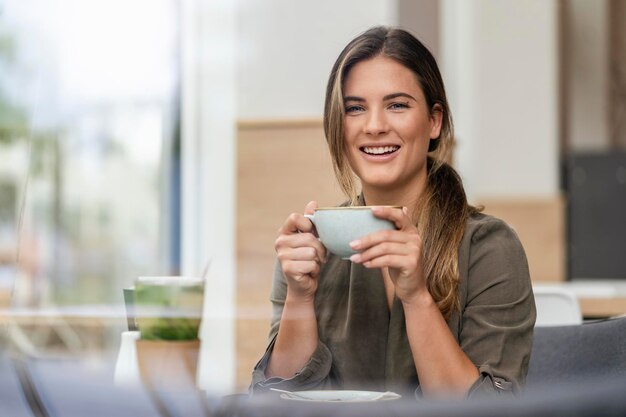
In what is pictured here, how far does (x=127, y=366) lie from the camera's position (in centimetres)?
32

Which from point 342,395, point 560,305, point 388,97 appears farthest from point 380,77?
point 560,305

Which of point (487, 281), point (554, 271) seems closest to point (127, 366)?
point (487, 281)

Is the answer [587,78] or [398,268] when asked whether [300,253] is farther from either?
[587,78]

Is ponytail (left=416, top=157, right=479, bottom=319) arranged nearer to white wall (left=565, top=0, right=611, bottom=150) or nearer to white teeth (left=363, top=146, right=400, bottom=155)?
white teeth (left=363, top=146, right=400, bottom=155)

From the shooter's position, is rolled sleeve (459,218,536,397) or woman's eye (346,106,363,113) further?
rolled sleeve (459,218,536,397)

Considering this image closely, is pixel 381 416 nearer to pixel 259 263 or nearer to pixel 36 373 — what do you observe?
pixel 36 373

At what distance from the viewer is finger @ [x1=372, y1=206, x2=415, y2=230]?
0.51 meters

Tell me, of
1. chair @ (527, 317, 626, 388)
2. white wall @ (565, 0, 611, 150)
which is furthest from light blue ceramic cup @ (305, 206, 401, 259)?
white wall @ (565, 0, 611, 150)

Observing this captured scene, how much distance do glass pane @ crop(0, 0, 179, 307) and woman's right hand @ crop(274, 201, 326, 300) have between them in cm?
6

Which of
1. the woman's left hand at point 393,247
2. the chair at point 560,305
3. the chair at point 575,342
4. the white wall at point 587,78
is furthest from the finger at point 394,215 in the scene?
the white wall at point 587,78

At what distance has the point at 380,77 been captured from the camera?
522 mm

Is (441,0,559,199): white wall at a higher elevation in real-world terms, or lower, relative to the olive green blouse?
higher

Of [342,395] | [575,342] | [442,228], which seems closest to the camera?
[342,395]

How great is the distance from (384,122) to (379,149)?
3 cm
